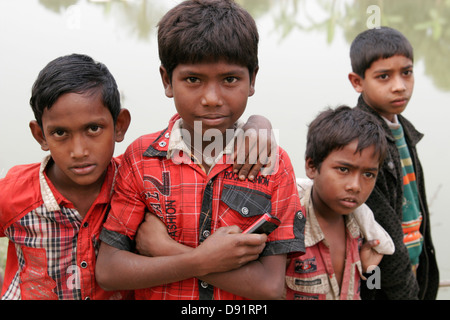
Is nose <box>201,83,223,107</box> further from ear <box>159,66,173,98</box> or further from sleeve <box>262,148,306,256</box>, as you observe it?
sleeve <box>262,148,306,256</box>

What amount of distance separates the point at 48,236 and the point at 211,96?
2.20 feet

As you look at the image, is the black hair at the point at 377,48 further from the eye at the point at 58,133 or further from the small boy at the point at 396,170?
the eye at the point at 58,133

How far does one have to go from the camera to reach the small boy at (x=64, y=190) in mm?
1375

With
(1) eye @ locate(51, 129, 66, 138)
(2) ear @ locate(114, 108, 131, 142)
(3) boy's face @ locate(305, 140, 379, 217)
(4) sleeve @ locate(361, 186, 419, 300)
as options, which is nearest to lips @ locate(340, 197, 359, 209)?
(3) boy's face @ locate(305, 140, 379, 217)

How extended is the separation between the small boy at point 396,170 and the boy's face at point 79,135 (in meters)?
1.07

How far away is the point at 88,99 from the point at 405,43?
138cm

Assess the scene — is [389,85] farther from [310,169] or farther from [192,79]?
[192,79]

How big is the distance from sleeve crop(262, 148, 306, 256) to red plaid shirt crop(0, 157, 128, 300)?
1.79 feet

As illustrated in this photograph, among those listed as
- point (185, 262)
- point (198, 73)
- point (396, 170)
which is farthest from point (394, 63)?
point (185, 262)

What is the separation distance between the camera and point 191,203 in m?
1.34

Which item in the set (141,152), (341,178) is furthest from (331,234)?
(141,152)

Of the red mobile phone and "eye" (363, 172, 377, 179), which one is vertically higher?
"eye" (363, 172, 377, 179)

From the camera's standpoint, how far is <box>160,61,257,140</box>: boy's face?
130cm
